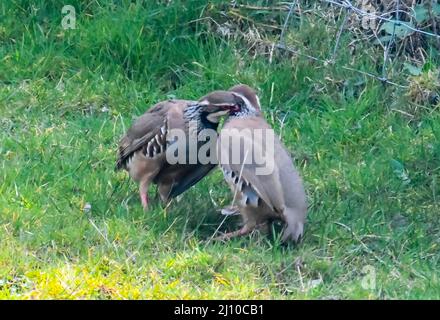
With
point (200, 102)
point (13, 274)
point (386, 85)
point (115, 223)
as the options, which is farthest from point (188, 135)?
point (386, 85)

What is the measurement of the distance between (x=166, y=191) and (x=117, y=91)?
5.65 ft

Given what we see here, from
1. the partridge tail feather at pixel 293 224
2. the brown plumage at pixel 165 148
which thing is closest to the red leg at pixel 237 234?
the partridge tail feather at pixel 293 224

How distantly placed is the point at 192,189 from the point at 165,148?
1.41 ft

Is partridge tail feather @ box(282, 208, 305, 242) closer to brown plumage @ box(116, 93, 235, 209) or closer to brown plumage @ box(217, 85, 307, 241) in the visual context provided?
brown plumage @ box(217, 85, 307, 241)

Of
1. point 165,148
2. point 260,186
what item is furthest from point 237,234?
point 165,148

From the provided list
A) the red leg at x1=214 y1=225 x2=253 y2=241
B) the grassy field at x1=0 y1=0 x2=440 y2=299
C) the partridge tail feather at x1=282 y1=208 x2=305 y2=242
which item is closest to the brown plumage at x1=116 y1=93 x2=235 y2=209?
the grassy field at x1=0 y1=0 x2=440 y2=299

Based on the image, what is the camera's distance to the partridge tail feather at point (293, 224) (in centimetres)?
693

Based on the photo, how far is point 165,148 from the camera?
7547mm

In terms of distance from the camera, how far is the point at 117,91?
9.15m

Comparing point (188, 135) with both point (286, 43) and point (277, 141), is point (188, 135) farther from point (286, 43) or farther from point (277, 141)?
point (286, 43)

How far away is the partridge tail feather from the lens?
6934mm

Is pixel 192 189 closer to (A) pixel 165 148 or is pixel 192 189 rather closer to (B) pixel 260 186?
(A) pixel 165 148

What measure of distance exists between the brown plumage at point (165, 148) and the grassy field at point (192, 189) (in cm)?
15

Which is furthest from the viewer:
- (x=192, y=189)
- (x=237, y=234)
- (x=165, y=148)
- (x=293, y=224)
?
(x=192, y=189)
